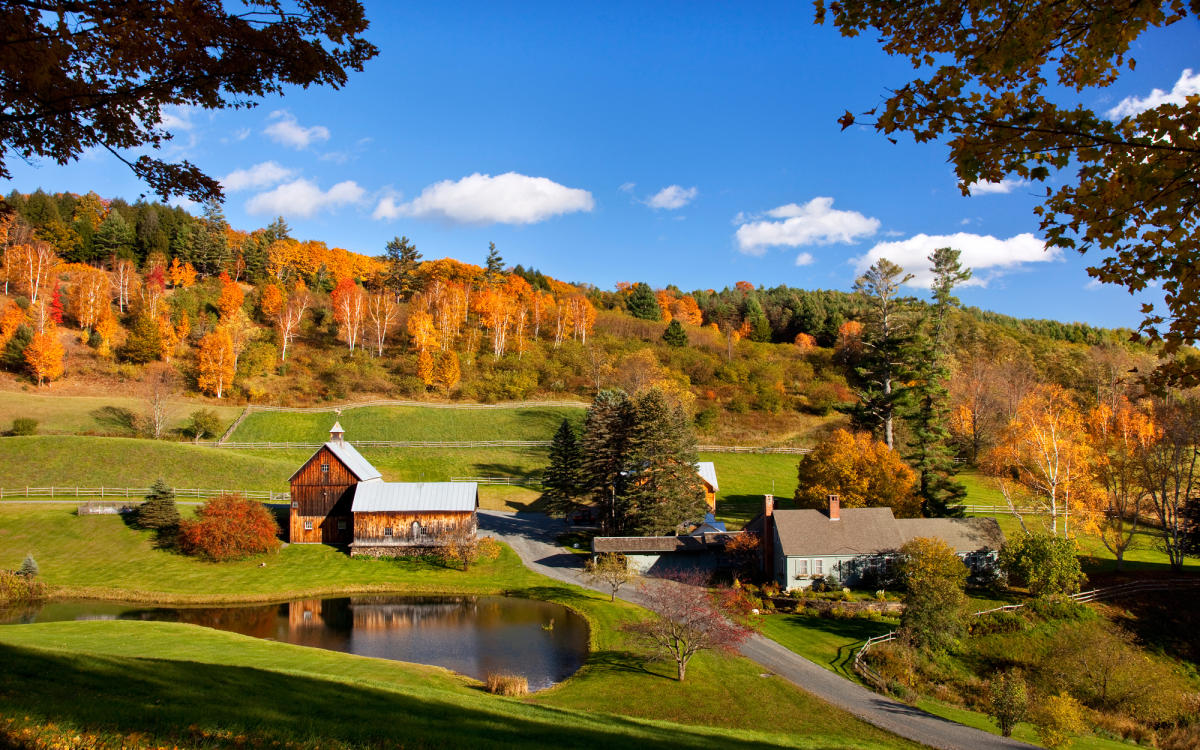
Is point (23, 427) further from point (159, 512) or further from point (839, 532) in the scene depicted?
point (839, 532)

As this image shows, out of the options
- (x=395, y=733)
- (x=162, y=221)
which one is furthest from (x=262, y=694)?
(x=162, y=221)

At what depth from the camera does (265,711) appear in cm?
1077

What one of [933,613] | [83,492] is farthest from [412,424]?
[933,613]

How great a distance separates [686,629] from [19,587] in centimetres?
3622

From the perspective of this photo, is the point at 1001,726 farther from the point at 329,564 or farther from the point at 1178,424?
the point at 329,564

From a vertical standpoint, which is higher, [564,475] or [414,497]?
[564,475]

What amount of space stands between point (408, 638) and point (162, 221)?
104109mm

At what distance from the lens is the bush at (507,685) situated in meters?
22.0

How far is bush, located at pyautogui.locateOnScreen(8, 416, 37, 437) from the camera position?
5694 cm

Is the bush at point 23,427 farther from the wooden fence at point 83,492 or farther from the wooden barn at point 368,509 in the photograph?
the wooden barn at point 368,509

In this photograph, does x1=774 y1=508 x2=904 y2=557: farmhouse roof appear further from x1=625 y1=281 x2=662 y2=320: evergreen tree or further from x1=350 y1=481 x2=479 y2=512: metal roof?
x1=625 y1=281 x2=662 y2=320: evergreen tree

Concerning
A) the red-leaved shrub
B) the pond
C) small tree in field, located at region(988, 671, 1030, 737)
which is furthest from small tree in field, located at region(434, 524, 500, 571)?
small tree in field, located at region(988, 671, 1030, 737)

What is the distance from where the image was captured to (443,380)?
80875 mm

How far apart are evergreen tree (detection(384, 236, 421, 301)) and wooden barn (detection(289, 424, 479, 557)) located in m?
65.3
